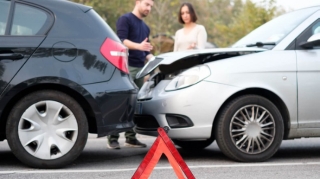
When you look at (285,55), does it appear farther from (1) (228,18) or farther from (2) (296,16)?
(1) (228,18)

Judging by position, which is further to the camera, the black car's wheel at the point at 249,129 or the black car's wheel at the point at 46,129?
the black car's wheel at the point at 249,129

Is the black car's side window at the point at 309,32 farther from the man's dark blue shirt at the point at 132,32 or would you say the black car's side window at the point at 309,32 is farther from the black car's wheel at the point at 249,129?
the man's dark blue shirt at the point at 132,32

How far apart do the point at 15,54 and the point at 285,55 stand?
8.67ft

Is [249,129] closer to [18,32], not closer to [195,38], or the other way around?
[195,38]

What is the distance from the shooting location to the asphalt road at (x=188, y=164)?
19.1ft

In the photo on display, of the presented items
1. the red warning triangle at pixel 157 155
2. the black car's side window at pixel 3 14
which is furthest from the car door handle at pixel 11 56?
the red warning triangle at pixel 157 155

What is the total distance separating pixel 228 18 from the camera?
58.0 metres

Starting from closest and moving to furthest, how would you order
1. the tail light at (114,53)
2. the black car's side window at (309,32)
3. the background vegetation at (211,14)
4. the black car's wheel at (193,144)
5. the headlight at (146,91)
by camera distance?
the tail light at (114,53), the black car's side window at (309,32), the headlight at (146,91), the black car's wheel at (193,144), the background vegetation at (211,14)

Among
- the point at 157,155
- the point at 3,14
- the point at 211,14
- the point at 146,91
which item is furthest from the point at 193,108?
the point at 211,14

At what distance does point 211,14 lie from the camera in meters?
52.7

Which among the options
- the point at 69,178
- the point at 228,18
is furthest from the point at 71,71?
the point at 228,18

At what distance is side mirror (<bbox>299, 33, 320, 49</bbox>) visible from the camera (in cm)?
672

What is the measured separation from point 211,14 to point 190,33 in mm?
44834

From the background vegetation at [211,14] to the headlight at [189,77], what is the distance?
47.7 feet
